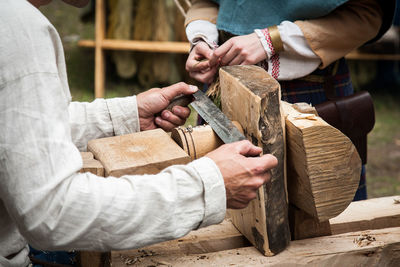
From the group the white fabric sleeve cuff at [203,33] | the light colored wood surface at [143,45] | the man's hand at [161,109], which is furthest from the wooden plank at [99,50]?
the man's hand at [161,109]

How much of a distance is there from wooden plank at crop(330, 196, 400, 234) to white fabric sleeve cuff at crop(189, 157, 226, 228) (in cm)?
49

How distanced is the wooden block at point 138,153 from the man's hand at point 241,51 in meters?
0.57

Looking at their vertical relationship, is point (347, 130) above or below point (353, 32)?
below

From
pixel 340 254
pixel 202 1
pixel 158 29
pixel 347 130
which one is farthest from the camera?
pixel 158 29

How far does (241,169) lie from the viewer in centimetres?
118

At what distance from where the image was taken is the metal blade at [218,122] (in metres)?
1.29

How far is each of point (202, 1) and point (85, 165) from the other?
1243 mm

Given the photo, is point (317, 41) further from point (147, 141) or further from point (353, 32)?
Answer: point (147, 141)

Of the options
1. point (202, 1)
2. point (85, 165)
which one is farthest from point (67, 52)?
point (85, 165)

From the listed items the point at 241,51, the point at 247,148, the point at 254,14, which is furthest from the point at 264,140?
the point at 254,14

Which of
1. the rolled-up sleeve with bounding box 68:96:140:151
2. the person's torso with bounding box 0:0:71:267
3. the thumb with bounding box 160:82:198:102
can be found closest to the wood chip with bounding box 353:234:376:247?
the thumb with bounding box 160:82:198:102

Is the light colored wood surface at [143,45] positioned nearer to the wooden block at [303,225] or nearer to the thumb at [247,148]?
the wooden block at [303,225]

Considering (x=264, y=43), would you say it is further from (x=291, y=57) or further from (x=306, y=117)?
(x=306, y=117)

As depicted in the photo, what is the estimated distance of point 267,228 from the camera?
129 cm
